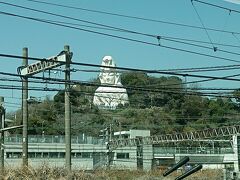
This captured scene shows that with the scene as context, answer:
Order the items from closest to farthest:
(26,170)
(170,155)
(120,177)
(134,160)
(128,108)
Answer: (26,170) < (120,177) < (134,160) < (170,155) < (128,108)

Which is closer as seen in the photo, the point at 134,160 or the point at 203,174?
the point at 203,174

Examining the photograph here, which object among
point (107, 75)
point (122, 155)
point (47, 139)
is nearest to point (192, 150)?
point (122, 155)

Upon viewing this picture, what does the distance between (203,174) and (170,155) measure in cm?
3379

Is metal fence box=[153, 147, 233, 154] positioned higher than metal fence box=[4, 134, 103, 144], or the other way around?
metal fence box=[4, 134, 103, 144]

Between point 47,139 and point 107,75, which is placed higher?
point 107,75

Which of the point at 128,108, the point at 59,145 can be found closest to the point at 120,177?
the point at 59,145

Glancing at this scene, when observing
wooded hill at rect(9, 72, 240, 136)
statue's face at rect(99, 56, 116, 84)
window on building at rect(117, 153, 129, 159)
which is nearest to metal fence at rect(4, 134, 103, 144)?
window on building at rect(117, 153, 129, 159)

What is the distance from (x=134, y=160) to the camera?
2768 inches

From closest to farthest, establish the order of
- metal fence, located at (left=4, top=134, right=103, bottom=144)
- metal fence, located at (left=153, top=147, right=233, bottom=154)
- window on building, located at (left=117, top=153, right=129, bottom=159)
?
metal fence, located at (left=4, top=134, right=103, bottom=144) < window on building, located at (left=117, top=153, right=129, bottom=159) < metal fence, located at (left=153, top=147, right=233, bottom=154)

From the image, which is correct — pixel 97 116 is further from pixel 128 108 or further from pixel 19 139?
pixel 19 139

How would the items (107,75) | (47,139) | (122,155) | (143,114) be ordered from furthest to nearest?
1. (143,114)
2. (122,155)
3. (47,139)
4. (107,75)

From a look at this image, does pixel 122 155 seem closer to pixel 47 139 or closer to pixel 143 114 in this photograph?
pixel 47 139

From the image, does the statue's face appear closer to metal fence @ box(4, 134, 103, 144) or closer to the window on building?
metal fence @ box(4, 134, 103, 144)

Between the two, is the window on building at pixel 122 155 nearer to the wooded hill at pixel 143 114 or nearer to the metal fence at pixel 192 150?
the metal fence at pixel 192 150
